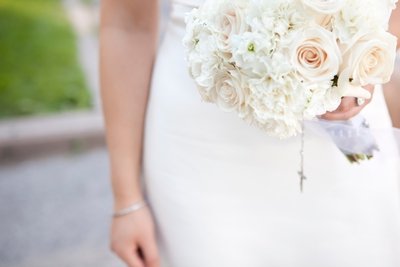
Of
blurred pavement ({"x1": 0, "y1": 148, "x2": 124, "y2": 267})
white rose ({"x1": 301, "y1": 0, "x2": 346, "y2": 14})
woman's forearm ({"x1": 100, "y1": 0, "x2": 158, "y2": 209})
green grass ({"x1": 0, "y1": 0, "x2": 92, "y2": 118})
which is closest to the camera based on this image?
white rose ({"x1": 301, "y1": 0, "x2": 346, "y2": 14})

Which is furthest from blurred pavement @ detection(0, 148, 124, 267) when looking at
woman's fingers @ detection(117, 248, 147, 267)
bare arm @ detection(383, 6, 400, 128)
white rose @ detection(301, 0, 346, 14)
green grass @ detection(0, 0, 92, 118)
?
white rose @ detection(301, 0, 346, 14)

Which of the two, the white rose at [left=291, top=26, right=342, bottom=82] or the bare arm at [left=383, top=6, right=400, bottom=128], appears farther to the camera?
the bare arm at [left=383, top=6, right=400, bottom=128]

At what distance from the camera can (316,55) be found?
0.87 m

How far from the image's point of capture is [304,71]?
88cm

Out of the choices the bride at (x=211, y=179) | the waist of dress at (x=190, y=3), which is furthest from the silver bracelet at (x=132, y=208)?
the waist of dress at (x=190, y=3)

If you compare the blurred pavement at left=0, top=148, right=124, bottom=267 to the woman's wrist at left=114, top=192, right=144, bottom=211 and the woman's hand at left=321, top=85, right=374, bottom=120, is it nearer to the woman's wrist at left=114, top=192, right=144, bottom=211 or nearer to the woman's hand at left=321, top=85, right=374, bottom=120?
the woman's wrist at left=114, top=192, right=144, bottom=211

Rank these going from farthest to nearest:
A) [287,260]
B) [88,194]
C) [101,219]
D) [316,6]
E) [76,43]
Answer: [76,43] → [88,194] → [101,219] → [287,260] → [316,6]

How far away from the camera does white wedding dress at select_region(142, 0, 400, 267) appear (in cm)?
111

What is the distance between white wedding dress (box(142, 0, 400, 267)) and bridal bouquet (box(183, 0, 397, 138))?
0.64ft

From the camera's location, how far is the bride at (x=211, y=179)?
1112mm

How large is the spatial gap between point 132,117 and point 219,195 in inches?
12.6

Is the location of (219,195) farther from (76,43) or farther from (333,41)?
(76,43)

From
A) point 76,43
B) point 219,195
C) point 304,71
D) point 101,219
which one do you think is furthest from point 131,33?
point 76,43

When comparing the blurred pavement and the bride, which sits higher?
the bride
